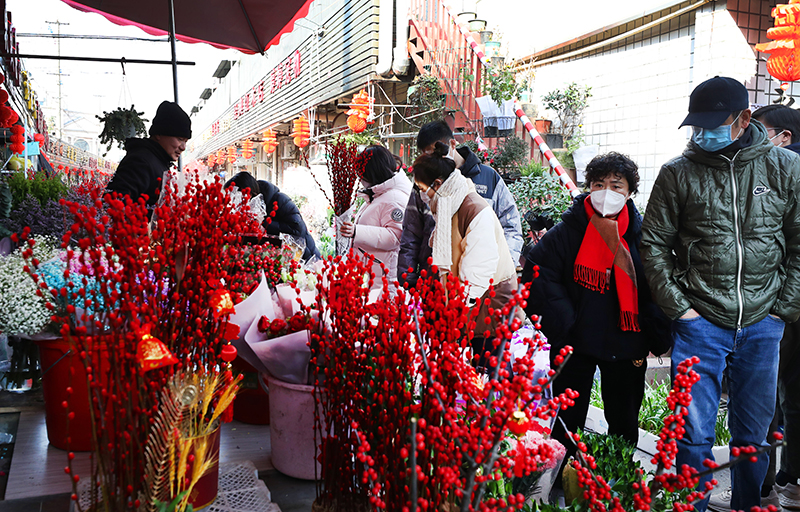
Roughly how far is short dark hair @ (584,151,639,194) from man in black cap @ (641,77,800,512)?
24 centimetres

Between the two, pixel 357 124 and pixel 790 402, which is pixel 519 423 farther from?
pixel 357 124

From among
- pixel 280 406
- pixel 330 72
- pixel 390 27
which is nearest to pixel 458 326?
pixel 280 406

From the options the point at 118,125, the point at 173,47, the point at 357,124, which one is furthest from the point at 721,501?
the point at 357,124

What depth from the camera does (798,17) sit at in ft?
14.6

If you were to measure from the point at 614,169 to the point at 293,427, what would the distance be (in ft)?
5.61

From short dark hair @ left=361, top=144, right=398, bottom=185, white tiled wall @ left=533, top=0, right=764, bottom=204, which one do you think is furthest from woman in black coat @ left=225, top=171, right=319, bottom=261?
white tiled wall @ left=533, top=0, right=764, bottom=204

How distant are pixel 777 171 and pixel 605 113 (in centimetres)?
651

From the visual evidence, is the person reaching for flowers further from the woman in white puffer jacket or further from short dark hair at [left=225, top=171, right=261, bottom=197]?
short dark hair at [left=225, top=171, right=261, bottom=197]

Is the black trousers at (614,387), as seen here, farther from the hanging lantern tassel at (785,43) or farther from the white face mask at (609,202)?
the hanging lantern tassel at (785,43)

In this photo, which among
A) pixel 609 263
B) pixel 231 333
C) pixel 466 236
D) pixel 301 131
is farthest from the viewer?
pixel 301 131

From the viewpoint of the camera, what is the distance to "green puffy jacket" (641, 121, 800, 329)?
210 centimetres

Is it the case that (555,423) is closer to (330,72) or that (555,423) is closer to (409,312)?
(409,312)

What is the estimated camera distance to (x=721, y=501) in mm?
2461

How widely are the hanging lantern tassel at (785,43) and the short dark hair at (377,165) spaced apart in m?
3.55
